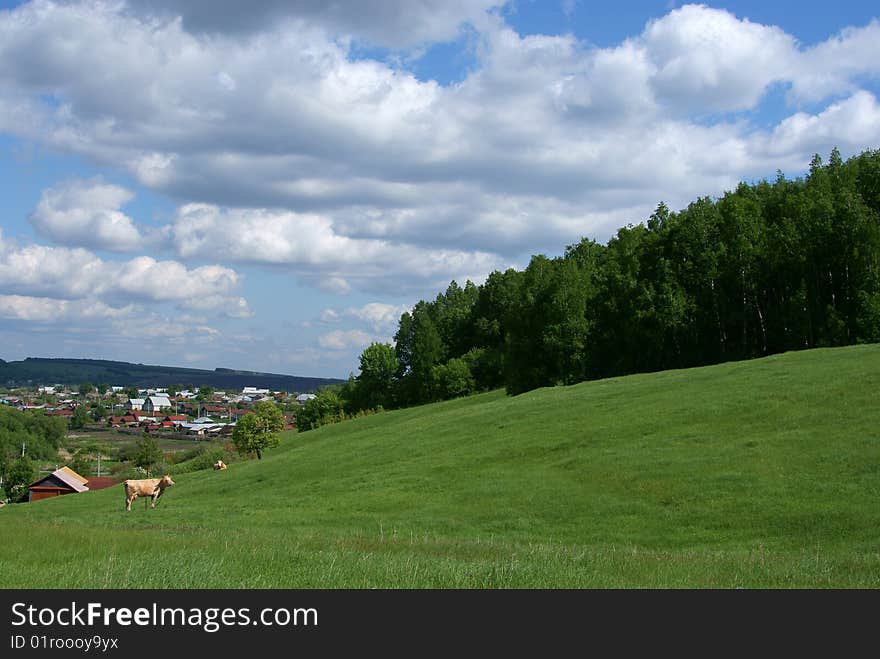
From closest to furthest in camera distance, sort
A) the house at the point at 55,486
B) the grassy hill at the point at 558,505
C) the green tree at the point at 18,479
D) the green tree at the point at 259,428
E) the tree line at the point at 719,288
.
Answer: the grassy hill at the point at 558,505, the tree line at the point at 719,288, the green tree at the point at 259,428, the house at the point at 55,486, the green tree at the point at 18,479

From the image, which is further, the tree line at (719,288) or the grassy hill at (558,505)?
the tree line at (719,288)

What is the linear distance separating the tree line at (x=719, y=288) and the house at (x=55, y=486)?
4916 centimetres

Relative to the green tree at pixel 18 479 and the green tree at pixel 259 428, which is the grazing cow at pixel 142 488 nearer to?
the green tree at pixel 259 428

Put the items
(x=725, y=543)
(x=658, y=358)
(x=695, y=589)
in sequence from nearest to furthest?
(x=695, y=589), (x=725, y=543), (x=658, y=358)

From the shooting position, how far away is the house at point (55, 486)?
292ft

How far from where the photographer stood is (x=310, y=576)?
10641 millimetres

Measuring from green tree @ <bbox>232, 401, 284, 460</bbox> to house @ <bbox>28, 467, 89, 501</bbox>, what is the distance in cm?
2508

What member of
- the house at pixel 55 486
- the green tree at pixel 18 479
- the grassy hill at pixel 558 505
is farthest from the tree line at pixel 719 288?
the green tree at pixel 18 479

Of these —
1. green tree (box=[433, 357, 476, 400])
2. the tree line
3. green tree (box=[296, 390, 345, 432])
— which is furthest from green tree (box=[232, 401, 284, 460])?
green tree (box=[296, 390, 345, 432])

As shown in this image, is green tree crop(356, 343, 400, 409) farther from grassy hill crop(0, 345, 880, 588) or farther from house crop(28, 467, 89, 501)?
grassy hill crop(0, 345, 880, 588)

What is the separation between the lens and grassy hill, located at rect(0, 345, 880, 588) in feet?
38.5
